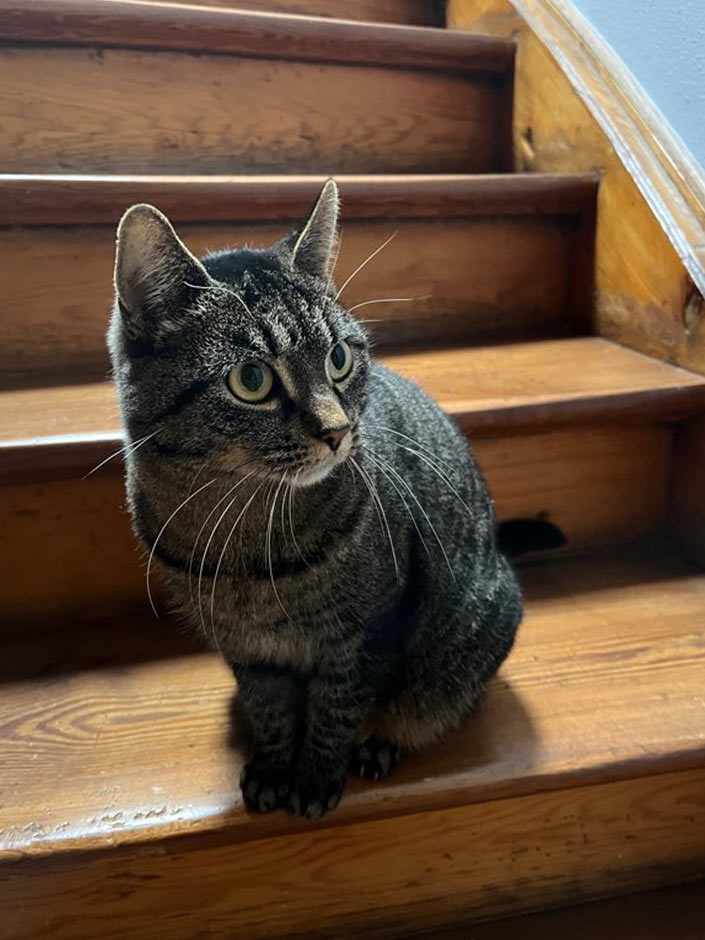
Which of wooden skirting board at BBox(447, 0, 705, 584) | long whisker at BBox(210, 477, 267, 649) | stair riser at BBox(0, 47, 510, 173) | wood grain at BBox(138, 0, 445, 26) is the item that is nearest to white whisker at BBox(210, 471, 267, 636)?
long whisker at BBox(210, 477, 267, 649)

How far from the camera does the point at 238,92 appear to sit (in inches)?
53.6

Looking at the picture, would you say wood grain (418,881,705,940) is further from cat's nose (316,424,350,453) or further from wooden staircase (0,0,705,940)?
cat's nose (316,424,350,453)

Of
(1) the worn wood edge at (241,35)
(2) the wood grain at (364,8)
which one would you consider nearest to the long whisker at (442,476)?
(1) the worn wood edge at (241,35)

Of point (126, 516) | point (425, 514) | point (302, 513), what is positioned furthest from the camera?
point (126, 516)

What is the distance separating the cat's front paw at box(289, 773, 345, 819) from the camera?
2.49ft

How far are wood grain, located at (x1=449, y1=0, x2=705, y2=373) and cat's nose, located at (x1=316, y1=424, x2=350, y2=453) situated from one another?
0.72m

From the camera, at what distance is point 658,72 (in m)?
1.31

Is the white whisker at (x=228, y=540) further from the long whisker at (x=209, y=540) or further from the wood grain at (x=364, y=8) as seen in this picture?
the wood grain at (x=364, y=8)

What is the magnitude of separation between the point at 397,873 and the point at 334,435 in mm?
598

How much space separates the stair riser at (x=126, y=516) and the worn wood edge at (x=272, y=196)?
420 millimetres

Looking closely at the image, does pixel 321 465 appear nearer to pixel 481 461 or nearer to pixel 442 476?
pixel 442 476

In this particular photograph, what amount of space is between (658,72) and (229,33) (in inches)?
31.4

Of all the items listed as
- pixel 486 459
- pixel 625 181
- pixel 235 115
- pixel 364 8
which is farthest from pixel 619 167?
pixel 364 8

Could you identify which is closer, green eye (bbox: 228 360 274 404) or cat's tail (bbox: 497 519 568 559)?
green eye (bbox: 228 360 274 404)
